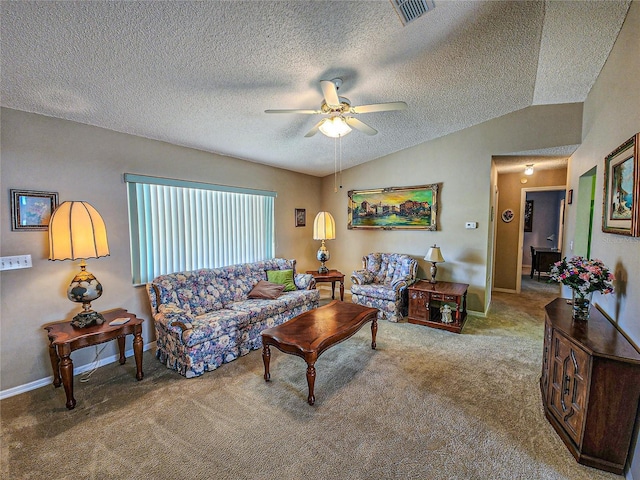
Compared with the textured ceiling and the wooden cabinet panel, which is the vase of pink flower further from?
the textured ceiling

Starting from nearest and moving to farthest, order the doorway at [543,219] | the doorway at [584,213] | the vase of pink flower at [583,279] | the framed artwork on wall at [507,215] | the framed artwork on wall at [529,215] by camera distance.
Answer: the vase of pink flower at [583,279]
the doorway at [584,213]
the framed artwork on wall at [507,215]
the doorway at [543,219]
the framed artwork on wall at [529,215]

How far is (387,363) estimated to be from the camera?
2.95 m

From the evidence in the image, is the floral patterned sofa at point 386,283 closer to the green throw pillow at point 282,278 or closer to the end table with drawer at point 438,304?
the end table with drawer at point 438,304

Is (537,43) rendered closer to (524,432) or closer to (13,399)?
(524,432)

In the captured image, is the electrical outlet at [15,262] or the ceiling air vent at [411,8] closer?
the ceiling air vent at [411,8]

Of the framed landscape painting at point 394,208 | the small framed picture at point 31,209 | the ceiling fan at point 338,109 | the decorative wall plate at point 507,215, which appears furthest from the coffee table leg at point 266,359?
the decorative wall plate at point 507,215

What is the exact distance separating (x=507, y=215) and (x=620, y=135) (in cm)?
414

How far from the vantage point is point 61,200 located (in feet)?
8.71

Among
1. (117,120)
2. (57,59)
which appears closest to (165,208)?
(117,120)

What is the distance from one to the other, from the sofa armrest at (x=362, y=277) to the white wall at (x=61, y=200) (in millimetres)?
2992

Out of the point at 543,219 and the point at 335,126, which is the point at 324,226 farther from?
the point at 543,219

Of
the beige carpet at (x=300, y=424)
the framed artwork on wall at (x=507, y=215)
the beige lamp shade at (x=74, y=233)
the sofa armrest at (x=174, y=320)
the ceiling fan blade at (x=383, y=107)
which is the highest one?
the ceiling fan blade at (x=383, y=107)

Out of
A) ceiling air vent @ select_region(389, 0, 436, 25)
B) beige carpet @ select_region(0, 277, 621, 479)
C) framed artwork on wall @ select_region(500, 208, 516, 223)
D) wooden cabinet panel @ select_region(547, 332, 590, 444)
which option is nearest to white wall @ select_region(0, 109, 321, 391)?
beige carpet @ select_region(0, 277, 621, 479)

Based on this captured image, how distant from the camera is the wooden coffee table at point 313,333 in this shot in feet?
7.52
